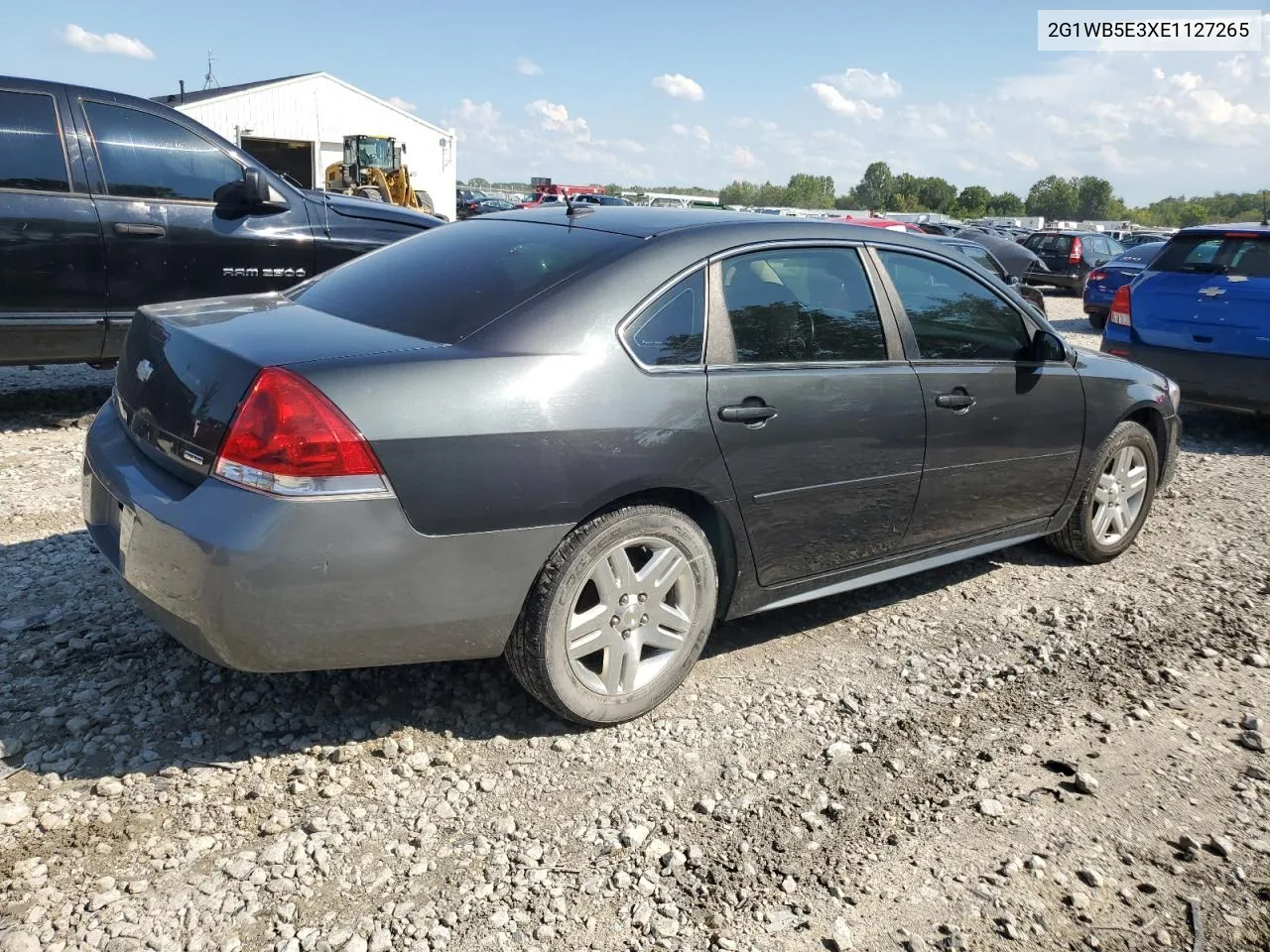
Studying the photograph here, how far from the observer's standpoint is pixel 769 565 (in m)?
3.44

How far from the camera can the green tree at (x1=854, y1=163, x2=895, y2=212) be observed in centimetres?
13957

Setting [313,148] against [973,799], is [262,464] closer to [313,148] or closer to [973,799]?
[973,799]

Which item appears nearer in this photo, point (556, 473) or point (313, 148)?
point (556, 473)

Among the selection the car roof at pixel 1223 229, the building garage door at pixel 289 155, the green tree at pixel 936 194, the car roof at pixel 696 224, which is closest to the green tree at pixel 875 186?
the green tree at pixel 936 194

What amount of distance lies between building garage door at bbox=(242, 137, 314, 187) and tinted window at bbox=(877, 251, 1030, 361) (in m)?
42.6

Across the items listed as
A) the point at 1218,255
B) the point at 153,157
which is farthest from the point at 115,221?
the point at 1218,255

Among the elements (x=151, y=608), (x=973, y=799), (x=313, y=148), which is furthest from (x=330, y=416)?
(x=313, y=148)

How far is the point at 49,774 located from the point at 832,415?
2.59 metres

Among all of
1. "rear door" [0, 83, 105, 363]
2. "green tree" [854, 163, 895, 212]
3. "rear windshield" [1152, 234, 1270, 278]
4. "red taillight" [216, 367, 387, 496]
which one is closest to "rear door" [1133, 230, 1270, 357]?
"rear windshield" [1152, 234, 1270, 278]

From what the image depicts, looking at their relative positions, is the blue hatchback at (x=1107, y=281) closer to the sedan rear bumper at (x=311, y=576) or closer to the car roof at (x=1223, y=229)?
the car roof at (x=1223, y=229)

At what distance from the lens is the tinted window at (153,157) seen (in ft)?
20.1

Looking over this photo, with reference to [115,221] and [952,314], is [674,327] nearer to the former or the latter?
[952,314]

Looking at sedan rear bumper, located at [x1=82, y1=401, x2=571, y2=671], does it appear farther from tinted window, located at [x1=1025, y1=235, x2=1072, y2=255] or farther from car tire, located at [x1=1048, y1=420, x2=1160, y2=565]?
tinted window, located at [x1=1025, y1=235, x2=1072, y2=255]

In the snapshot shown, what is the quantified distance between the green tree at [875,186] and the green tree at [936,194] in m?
4.65
